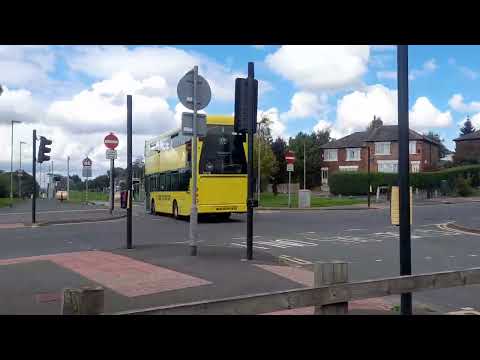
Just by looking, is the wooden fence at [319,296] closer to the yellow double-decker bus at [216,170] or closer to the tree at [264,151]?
the yellow double-decker bus at [216,170]

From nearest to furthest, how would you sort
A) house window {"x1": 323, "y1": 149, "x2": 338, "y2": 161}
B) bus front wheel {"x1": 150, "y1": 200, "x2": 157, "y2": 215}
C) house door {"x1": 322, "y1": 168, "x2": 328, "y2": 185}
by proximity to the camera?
bus front wheel {"x1": 150, "y1": 200, "x2": 157, "y2": 215} < house window {"x1": 323, "y1": 149, "x2": 338, "y2": 161} < house door {"x1": 322, "y1": 168, "x2": 328, "y2": 185}

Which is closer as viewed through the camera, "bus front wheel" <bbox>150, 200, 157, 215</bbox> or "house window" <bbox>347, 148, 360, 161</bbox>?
"bus front wheel" <bbox>150, 200, 157, 215</bbox>

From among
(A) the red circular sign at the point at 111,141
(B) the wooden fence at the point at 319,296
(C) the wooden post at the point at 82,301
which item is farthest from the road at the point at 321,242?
(C) the wooden post at the point at 82,301

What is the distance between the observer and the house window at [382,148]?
231ft

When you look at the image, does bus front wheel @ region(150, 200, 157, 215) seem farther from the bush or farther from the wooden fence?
the bush

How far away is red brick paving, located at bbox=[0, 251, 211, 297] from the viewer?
313 inches

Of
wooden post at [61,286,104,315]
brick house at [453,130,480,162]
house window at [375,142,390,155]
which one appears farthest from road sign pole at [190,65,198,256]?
brick house at [453,130,480,162]

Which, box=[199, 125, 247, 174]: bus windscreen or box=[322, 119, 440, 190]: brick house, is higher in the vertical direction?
box=[322, 119, 440, 190]: brick house

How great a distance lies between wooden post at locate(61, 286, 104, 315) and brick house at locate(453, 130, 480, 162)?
73.8 m

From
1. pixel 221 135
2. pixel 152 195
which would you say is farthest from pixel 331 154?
pixel 221 135

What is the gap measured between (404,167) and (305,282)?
355cm
